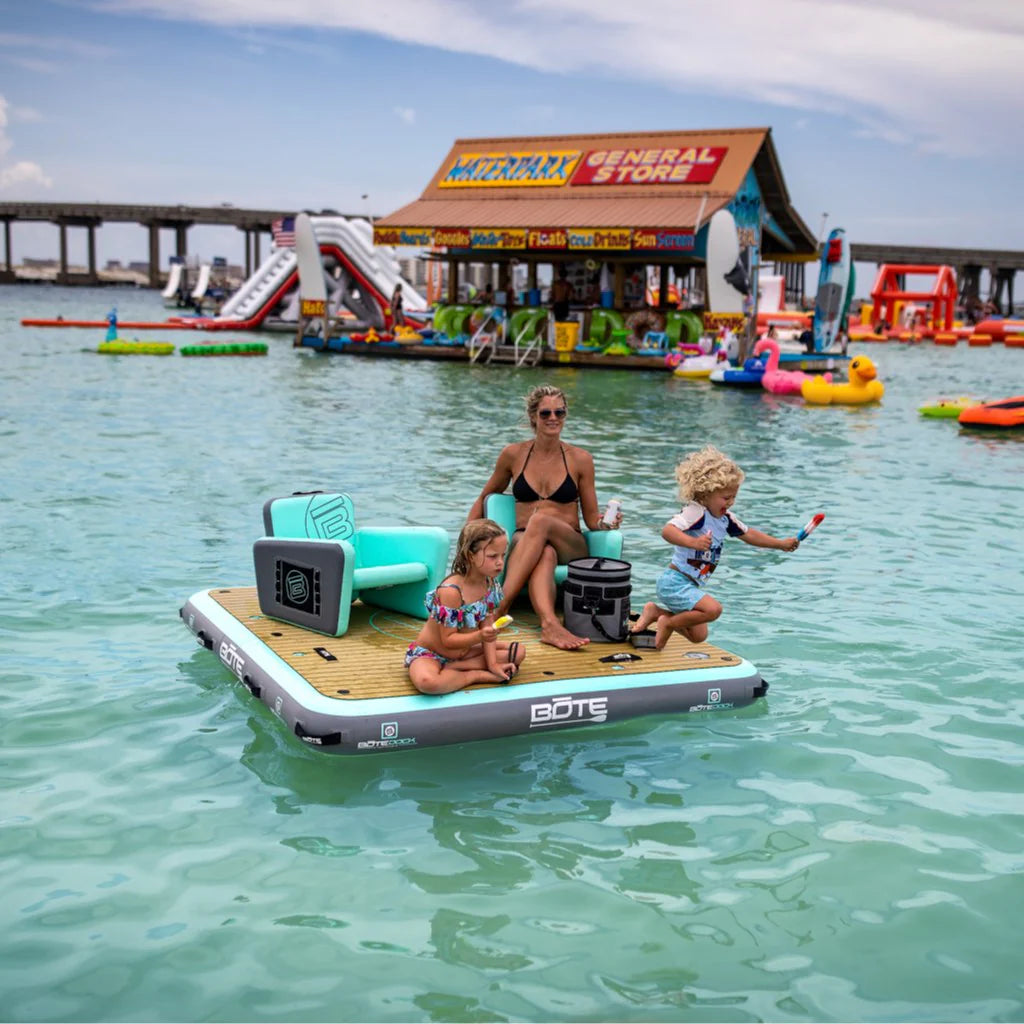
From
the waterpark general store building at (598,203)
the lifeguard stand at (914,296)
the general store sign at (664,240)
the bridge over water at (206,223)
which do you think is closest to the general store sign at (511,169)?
the waterpark general store building at (598,203)

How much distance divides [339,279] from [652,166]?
14314mm

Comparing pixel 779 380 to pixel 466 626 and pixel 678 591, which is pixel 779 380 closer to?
pixel 678 591

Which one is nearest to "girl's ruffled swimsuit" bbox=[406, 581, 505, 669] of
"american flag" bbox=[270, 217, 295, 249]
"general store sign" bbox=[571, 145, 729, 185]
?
"general store sign" bbox=[571, 145, 729, 185]

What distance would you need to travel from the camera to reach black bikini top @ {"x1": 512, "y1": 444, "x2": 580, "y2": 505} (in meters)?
7.13

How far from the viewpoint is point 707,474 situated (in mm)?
6305

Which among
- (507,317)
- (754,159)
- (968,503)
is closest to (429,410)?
(968,503)

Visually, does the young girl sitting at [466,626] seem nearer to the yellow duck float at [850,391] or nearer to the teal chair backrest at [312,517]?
the teal chair backrest at [312,517]

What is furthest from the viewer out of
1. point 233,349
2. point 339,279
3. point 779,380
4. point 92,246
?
point 92,246

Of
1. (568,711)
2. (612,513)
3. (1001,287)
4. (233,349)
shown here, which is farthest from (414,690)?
(1001,287)

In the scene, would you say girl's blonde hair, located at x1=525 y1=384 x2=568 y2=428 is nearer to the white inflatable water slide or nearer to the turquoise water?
the turquoise water

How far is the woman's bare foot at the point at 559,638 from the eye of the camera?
655 cm

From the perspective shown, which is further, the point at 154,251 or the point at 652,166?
the point at 154,251

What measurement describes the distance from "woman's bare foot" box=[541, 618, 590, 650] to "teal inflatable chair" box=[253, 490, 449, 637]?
72cm

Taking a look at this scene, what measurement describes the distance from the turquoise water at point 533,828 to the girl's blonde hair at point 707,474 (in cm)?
122
